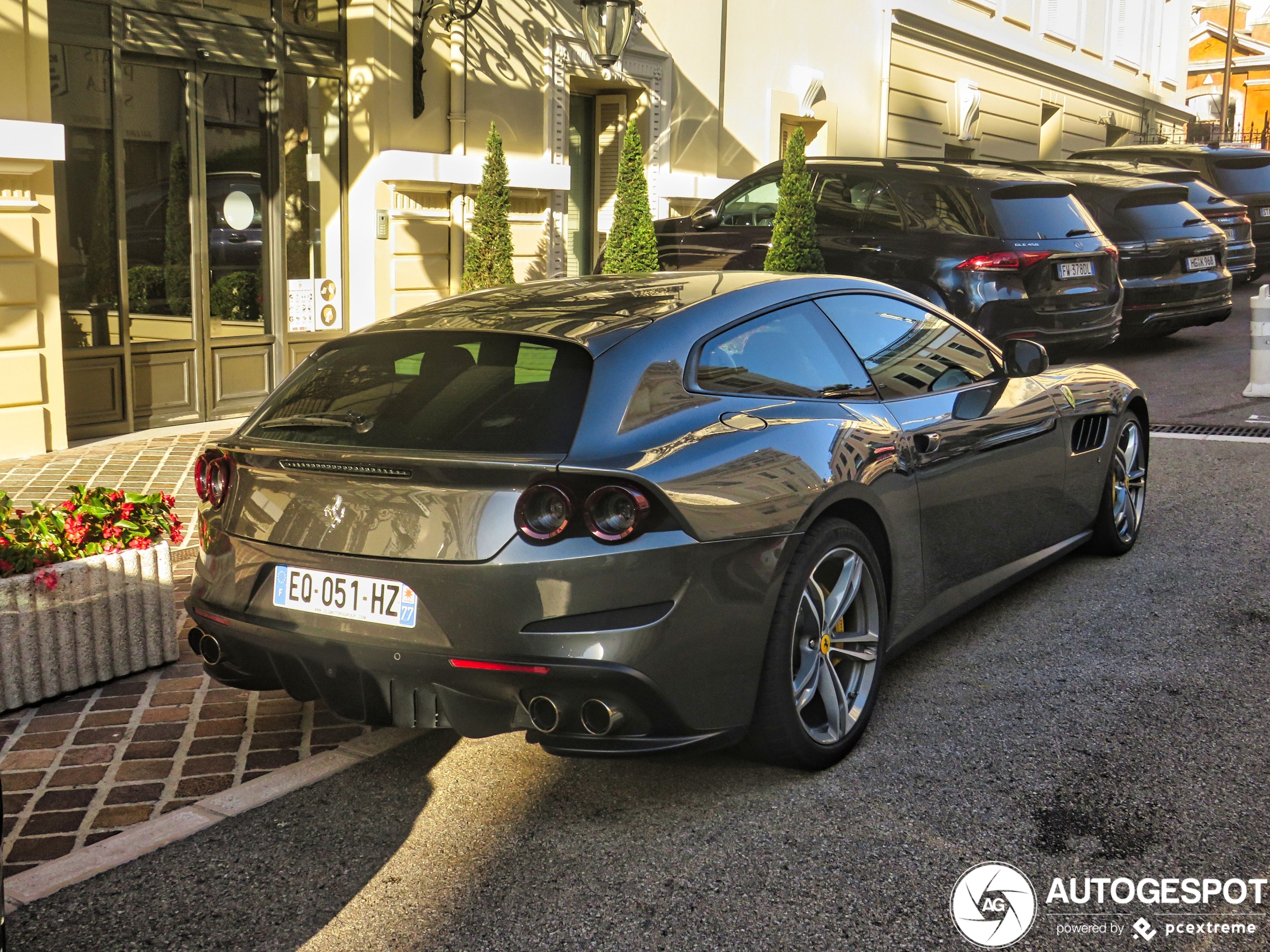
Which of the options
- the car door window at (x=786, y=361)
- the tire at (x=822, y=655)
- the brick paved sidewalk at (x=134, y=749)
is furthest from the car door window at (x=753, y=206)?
the tire at (x=822, y=655)

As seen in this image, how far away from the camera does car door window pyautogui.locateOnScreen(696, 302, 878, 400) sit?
402cm

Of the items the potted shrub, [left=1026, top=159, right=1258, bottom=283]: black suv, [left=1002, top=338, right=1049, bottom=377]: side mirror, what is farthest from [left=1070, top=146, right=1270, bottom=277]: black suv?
the potted shrub

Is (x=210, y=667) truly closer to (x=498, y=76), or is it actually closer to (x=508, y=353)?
(x=508, y=353)

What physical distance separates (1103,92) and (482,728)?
2989cm

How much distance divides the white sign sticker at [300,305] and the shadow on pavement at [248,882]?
806cm

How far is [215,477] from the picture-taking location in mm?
4027

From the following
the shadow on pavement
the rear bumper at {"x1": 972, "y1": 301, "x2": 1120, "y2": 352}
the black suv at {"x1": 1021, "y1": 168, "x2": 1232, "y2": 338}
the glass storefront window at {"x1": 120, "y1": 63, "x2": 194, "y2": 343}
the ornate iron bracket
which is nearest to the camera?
the shadow on pavement

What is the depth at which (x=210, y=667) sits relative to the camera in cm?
402

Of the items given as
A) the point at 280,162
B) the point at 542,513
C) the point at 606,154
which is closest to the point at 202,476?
the point at 542,513

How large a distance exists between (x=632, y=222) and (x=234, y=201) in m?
3.61

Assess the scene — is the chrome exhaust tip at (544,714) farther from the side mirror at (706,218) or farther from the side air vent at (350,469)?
the side mirror at (706,218)

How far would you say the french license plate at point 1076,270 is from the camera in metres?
10.9

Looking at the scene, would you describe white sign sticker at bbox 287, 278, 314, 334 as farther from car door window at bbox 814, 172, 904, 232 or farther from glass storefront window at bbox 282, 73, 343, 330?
car door window at bbox 814, 172, 904, 232

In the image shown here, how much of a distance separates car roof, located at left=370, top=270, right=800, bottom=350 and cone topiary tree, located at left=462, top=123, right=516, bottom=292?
706cm
